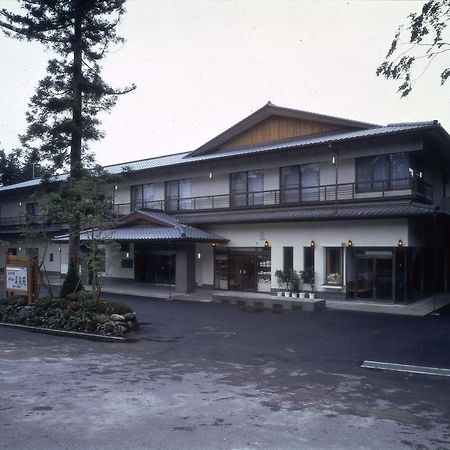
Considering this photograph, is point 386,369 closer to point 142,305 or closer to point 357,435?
point 357,435

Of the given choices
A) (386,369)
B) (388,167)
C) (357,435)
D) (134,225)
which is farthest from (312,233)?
(357,435)

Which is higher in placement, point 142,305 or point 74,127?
point 74,127

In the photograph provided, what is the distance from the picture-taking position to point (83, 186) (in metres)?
15.4

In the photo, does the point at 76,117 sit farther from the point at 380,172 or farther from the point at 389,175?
the point at 389,175

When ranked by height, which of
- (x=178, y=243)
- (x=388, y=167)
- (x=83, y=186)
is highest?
(x=388, y=167)

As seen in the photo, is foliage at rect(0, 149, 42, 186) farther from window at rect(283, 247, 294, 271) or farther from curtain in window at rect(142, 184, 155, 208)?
window at rect(283, 247, 294, 271)

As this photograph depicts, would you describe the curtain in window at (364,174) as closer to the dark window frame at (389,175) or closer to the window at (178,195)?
the dark window frame at (389,175)

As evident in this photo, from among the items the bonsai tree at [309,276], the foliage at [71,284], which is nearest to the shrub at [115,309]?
the foliage at [71,284]

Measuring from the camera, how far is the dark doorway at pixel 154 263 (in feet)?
90.6

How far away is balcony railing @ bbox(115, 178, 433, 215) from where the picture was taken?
66.6 feet

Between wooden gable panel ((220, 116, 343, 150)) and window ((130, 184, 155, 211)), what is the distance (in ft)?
19.4

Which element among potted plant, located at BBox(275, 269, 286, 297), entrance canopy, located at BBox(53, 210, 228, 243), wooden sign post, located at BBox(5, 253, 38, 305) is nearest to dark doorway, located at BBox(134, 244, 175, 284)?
entrance canopy, located at BBox(53, 210, 228, 243)

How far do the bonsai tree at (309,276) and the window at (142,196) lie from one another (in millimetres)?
12725

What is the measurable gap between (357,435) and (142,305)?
15273 millimetres
